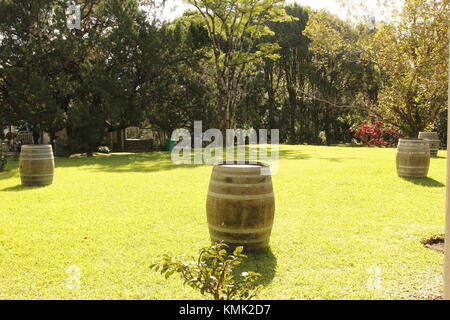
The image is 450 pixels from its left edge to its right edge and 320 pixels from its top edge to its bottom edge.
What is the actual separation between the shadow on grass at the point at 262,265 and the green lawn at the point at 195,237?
0.02 metres

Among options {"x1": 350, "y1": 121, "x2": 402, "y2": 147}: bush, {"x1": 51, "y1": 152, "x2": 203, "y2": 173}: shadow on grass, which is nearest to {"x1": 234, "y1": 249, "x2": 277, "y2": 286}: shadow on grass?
{"x1": 51, "y1": 152, "x2": 203, "y2": 173}: shadow on grass

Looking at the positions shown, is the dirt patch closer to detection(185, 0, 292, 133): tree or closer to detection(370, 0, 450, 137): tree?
detection(370, 0, 450, 137): tree

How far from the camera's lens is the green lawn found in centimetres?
363

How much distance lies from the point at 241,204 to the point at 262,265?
72 cm

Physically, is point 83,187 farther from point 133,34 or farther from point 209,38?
point 209,38

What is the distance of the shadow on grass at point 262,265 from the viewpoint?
386 cm

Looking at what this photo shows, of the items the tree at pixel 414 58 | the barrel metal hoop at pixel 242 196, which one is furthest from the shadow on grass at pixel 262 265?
the tree at pixel 414 58

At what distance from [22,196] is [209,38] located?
17760mm

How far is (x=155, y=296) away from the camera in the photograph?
342 centimetres

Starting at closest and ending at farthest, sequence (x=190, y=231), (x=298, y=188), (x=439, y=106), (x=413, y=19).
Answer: (x=190, y=231), (x=298, y=188), (x=413, y=19), (x=439, y=106)

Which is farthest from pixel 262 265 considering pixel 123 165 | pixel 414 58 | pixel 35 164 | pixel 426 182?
pixel 414 58

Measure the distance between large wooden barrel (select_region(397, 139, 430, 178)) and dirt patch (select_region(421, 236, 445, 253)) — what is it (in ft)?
16.3

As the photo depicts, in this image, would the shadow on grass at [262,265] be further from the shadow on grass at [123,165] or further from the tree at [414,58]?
the tree at [414,58]
